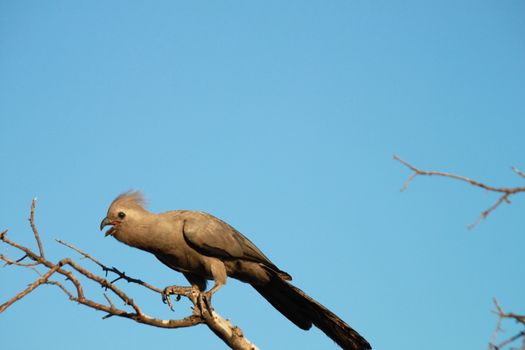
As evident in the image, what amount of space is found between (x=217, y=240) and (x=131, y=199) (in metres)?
1.31

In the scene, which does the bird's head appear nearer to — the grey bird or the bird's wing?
the grey bird

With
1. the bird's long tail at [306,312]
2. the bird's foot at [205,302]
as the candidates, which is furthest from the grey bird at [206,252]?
the bird's foot at [205,302]

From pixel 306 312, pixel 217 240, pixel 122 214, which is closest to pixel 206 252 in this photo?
pixel 217 240

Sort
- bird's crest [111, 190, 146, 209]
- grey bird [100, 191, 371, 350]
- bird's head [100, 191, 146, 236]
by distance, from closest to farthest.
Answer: grey bird [100, 191, 371, 350], bird's head [100, 191, 146, 236], bird's crest [111, 190, 146, 209]

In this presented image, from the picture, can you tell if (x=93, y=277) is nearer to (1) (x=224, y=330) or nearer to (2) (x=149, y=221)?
(1) (x=224, y=330)

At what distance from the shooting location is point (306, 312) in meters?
7.57

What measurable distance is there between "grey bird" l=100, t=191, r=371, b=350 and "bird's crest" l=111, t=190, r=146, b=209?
0.04 ft

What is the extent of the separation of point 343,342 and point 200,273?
1.94 meters

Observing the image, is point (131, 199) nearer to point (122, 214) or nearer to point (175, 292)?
point (122, 214)

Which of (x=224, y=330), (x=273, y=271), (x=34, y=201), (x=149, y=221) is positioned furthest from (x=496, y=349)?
(x=149, y=221)

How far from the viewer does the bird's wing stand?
25.0 feet

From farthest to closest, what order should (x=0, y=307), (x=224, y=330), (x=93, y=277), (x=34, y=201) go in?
(x=224, y=330) → (x=93, y=277) → (x=34, y=201) → (x=0, y=307)

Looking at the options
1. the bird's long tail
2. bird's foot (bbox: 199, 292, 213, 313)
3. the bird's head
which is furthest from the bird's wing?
bird's foot (bbox: 199, 292, 213, 313)

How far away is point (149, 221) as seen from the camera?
25.4ft
